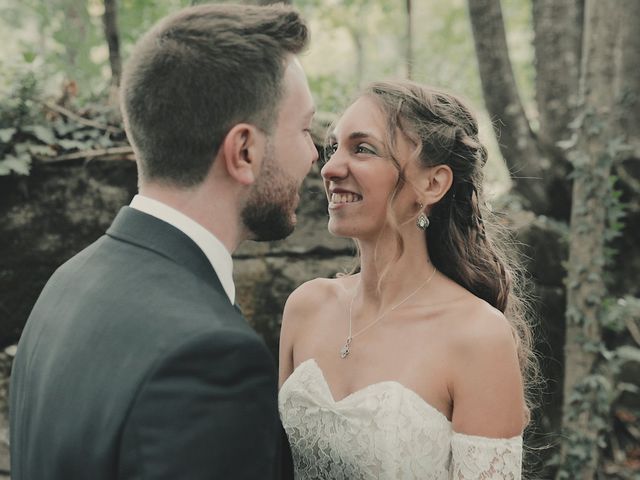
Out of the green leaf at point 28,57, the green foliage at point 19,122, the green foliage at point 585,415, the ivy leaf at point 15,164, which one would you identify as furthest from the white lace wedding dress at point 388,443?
the green leaf at point 28,57

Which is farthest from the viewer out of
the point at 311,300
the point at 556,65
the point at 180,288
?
the point at 556,65

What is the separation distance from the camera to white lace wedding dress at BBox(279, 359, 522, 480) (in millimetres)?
2555

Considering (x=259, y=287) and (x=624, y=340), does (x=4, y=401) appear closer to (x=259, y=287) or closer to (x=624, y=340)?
(x=259, y=287)

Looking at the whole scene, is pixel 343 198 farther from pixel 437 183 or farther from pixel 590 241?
pixel 590 241

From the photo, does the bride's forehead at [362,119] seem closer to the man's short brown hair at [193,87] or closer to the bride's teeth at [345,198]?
the bride's teeth at [345,198]

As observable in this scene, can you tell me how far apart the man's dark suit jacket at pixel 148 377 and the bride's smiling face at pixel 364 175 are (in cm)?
126

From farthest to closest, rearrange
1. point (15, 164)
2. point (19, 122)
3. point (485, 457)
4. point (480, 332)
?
point (19, 122)
point (15, 164)
point (480, 332)
point (485, 457)

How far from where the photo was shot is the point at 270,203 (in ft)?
6.33

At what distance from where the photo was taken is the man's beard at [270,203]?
6.20 ft

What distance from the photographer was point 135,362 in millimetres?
1488

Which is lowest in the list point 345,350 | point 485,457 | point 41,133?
point 485,457

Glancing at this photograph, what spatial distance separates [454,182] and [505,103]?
396 cm

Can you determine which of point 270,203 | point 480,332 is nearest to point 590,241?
point 480,332

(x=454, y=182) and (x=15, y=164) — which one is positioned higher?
(x=454, y=182)
